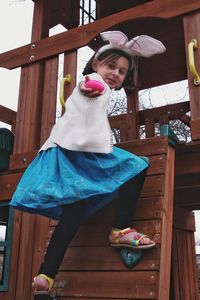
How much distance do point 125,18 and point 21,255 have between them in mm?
2068

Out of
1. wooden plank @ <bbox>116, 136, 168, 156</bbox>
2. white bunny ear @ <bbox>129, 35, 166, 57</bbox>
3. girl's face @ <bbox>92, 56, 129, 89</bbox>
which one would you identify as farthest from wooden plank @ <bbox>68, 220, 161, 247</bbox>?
white bunny ear @ <bbox>129, 35, 166, 57</bbox>

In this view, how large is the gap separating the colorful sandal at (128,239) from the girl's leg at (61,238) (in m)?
0.22

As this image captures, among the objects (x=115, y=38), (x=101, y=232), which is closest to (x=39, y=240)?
(x=101, y=232)

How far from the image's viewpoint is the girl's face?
105 inches

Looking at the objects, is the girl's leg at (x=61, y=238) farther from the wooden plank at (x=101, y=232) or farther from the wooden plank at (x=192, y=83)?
the wooden plank at (x=192, y=83)

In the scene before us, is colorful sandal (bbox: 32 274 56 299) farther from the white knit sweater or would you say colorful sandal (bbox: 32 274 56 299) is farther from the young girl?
the white knit sweater

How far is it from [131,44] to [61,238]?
1.45 meters

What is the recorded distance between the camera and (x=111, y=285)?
2.14m

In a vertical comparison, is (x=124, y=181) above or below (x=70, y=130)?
below

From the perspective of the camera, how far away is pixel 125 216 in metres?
2.27

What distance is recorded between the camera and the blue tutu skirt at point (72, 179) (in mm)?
2186

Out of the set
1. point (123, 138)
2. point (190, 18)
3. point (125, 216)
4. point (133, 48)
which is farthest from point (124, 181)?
point (123, 138)

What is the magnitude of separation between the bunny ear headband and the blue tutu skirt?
76cm

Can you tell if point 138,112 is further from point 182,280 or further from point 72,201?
point 72,201
